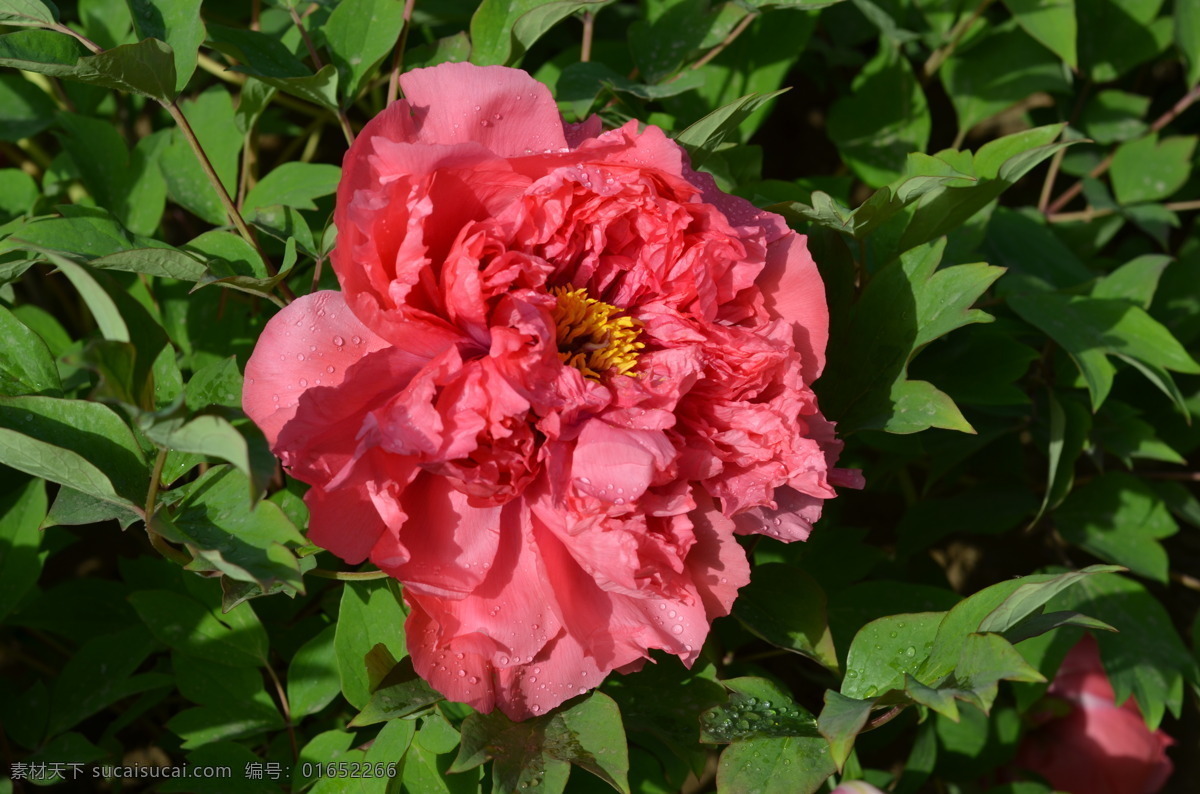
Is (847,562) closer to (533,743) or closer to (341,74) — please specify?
(533,743)

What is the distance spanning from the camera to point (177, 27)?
0.77 meters

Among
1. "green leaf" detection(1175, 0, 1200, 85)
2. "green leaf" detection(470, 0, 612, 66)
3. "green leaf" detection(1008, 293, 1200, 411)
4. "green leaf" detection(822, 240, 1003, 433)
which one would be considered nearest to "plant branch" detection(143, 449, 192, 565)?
"green leaf" detection(470, 0, 612, 66)

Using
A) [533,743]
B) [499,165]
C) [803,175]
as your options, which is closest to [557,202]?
[499,165]

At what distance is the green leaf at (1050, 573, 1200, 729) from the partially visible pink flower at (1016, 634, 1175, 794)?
0.18m

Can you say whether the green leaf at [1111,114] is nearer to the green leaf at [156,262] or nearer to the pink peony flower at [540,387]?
the pink peony flower at [540,387]

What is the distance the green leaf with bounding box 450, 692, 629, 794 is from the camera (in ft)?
2.26

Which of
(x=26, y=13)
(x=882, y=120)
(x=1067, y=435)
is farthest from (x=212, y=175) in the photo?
(x=1067, y=435)

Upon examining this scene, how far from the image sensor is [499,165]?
0.65 m

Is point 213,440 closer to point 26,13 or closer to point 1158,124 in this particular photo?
point 26,13

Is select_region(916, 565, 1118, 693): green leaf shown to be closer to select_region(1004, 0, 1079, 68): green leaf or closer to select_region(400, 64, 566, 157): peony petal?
select_region(400, 64, 566, 157): peony petal

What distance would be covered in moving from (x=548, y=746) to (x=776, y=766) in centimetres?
17

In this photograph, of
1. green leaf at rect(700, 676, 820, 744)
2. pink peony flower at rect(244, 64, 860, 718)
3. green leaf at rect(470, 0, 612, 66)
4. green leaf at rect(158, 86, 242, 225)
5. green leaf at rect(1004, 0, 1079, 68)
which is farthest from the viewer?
green leaf at rect(1004, 0, 1079, 68)

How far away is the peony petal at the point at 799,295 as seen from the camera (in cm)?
74

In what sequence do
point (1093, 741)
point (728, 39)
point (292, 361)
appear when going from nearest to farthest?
point (292, 361) → point (728, 39) → point (1093, 741)
